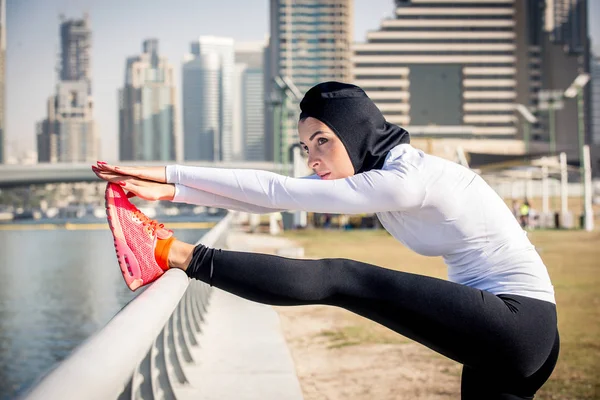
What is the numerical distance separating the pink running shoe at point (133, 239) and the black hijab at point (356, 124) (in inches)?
28.9

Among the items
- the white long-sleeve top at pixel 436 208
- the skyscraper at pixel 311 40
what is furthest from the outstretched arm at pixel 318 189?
the skyscraper at pixel 311 40

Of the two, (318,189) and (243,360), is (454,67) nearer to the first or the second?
(243,360)

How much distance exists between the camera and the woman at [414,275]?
7.27 feet

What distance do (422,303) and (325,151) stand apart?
2.15 feet

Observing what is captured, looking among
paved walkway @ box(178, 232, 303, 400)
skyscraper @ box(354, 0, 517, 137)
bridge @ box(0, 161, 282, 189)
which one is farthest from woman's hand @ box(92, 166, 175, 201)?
skyscraper @ box(354, 0, 517, 137)

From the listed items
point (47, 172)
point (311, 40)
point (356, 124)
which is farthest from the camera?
point (311, 40)

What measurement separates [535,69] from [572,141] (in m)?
15.9

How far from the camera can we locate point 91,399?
1.52m

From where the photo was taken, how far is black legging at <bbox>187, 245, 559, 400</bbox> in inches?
87.0

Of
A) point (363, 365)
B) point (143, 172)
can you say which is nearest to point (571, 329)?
point (363, 365)

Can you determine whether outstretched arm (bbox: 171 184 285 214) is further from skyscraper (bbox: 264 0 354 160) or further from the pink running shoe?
skyscraper (bbox: 264 0 354 160)

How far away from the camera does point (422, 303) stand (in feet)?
7.25

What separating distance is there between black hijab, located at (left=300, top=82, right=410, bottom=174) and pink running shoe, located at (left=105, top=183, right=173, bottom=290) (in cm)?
73

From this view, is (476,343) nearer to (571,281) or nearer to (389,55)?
(571,281)
